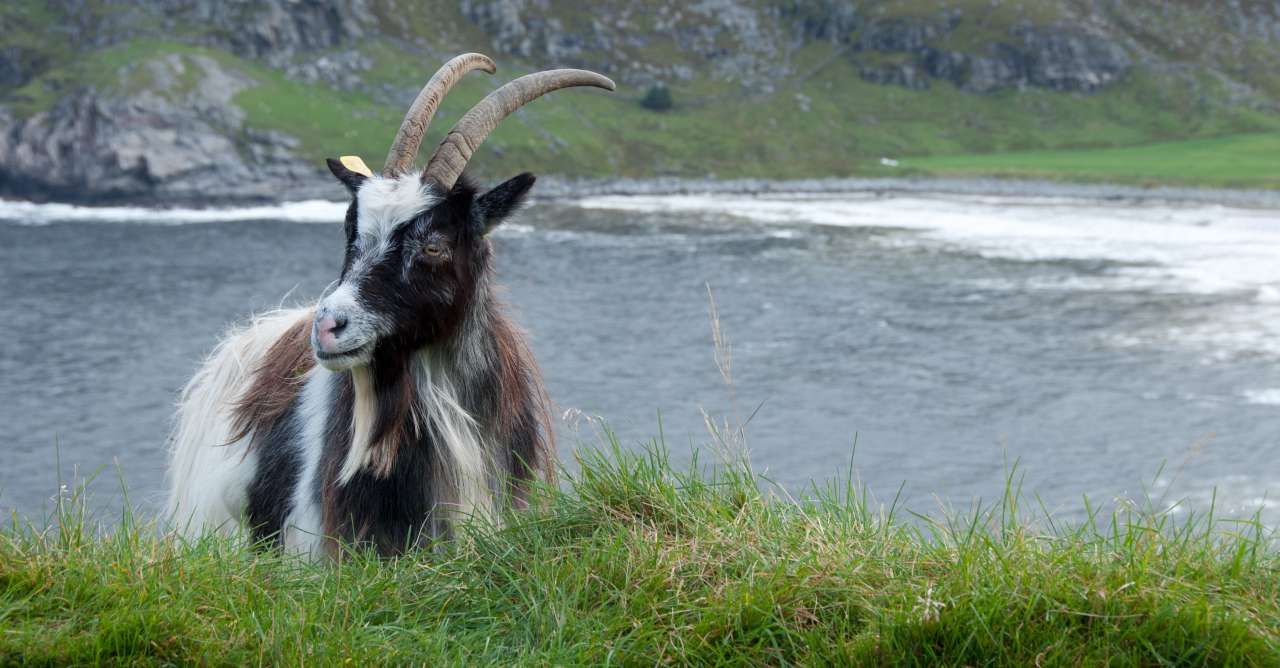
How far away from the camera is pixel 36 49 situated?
269 ft

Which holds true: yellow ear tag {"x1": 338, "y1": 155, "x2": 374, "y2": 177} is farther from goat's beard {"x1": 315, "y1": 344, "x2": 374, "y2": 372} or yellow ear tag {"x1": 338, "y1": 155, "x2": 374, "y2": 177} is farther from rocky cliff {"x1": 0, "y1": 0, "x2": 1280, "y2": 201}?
rocky cliff {"x1": 0, "y1": 0, "x2": 1280, "y2": 201}

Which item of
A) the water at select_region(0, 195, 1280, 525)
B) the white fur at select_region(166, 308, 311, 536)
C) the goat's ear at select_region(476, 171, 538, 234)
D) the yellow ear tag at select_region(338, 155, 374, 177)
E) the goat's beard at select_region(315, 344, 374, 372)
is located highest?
the yellow ear tag at select_region(338, 155, 374, 177)

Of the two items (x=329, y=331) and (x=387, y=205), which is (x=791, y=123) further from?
(x=329, y=331)

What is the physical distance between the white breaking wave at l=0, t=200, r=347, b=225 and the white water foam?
551 inches

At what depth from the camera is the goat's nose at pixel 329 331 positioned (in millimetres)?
6051

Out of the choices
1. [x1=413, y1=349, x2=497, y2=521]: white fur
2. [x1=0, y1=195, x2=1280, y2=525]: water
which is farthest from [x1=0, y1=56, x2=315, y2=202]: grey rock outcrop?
[x1=413, y1=349, x2=497, y2=521]: white fur

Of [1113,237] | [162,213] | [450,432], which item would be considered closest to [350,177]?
[450,432]

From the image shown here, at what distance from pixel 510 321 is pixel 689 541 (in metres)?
2.50

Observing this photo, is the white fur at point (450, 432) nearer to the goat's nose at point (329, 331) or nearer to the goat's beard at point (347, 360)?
the goat's beard at point (347, 360)

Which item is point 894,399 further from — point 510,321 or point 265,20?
point 265,20

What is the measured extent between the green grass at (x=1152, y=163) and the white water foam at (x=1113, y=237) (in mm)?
7050

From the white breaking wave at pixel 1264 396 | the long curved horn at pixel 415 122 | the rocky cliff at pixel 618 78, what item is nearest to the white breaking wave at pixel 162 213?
the rocky cliff at pixel 618 78

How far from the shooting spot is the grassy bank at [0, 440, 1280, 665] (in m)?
4.45

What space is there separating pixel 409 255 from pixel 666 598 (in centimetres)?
241
